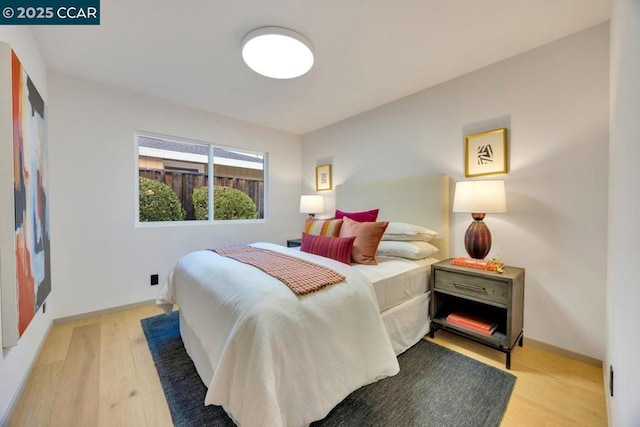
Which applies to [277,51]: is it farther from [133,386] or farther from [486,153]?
[133,386]

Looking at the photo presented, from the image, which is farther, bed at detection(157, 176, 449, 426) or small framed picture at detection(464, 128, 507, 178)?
small framed picture at detection(464, 128, 507, 178)

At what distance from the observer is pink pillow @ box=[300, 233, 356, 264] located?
201 centimetres

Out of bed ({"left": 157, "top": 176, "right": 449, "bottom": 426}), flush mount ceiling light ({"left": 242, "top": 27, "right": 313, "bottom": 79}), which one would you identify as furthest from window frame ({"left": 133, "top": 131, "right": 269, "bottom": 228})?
flush mount ceiling light ({"left": 242, "top": 27, "right": 313, "bottom": 79})

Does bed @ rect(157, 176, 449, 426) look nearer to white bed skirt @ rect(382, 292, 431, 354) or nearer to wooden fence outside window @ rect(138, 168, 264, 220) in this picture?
white bed skirt @ rect(382, 292, 431, 354)

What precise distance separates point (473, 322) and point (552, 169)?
1.30 meters

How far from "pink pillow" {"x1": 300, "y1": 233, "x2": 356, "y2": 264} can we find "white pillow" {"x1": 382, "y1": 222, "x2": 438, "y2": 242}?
1.94ft

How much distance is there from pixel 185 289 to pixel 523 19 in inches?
116

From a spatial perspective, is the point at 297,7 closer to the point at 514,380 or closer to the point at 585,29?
the point at 585,29

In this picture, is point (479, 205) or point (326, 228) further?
point (326, 228)

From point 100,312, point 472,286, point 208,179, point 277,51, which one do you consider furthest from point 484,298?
point 100,312

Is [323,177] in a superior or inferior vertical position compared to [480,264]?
superior

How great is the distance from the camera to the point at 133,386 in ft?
5.15

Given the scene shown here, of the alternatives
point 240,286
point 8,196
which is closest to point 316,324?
point 240,286

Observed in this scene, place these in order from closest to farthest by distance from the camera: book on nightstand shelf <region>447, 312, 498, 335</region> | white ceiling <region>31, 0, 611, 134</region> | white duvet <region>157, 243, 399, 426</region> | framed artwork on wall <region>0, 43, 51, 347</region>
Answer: white duvet <region>157, 243, 399, 426</region> < framed artwork on wall <region>0, 43, 51, 347</region> < white ceiling <region>31, 0, 611, 134</region> < book on nightstand shelf <region>447, 312, 498, 335</region>
